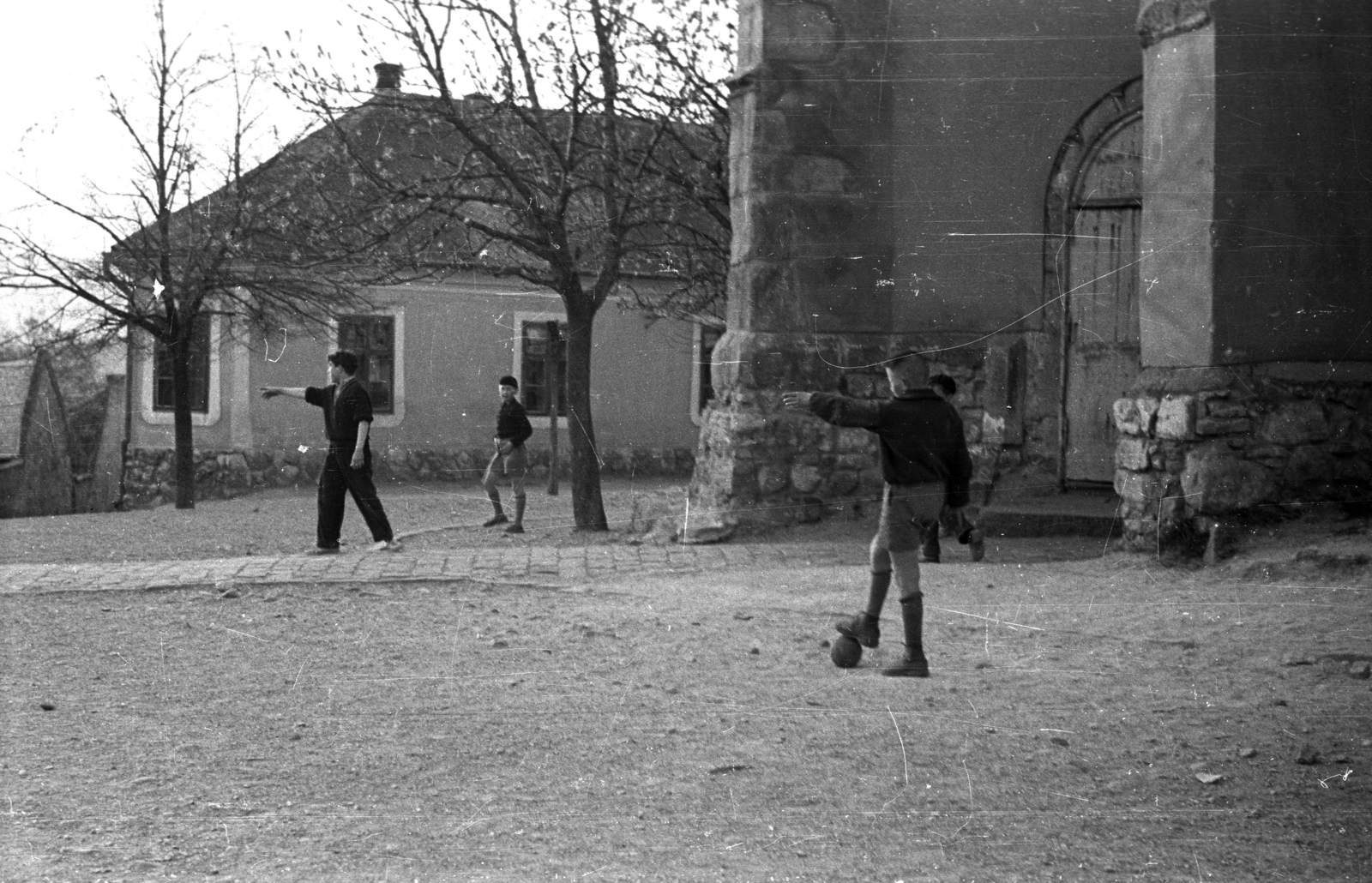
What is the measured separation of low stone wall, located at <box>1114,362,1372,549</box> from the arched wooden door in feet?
9.70

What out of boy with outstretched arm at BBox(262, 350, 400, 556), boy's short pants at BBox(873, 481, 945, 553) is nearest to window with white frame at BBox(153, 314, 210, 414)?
boy with outstretched arm at BBox(262, 350, 400, 556)

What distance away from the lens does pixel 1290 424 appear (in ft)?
33.1

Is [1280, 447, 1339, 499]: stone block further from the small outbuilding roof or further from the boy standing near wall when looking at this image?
the small outbuilding roof

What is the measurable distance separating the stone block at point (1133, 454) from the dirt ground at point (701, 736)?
101 centimetres

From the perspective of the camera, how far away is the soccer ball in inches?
284

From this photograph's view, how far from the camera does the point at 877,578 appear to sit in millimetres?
7148

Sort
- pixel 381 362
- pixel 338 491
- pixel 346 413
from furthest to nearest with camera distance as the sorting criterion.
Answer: pixel 381 362, pixel 338 491, pixel 346 413

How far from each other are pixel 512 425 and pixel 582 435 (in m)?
1.13

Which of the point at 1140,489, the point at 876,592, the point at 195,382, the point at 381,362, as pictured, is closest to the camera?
the point at 876,592

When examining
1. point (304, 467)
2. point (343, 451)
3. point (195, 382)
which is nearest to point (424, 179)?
point (343, 451)

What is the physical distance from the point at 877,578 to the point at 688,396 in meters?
23.7

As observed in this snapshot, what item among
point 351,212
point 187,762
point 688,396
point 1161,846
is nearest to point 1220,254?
point 1161,846

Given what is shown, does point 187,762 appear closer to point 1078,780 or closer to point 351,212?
point 1078,780

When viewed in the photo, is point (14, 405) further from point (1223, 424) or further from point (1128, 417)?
point (1223, 424)
